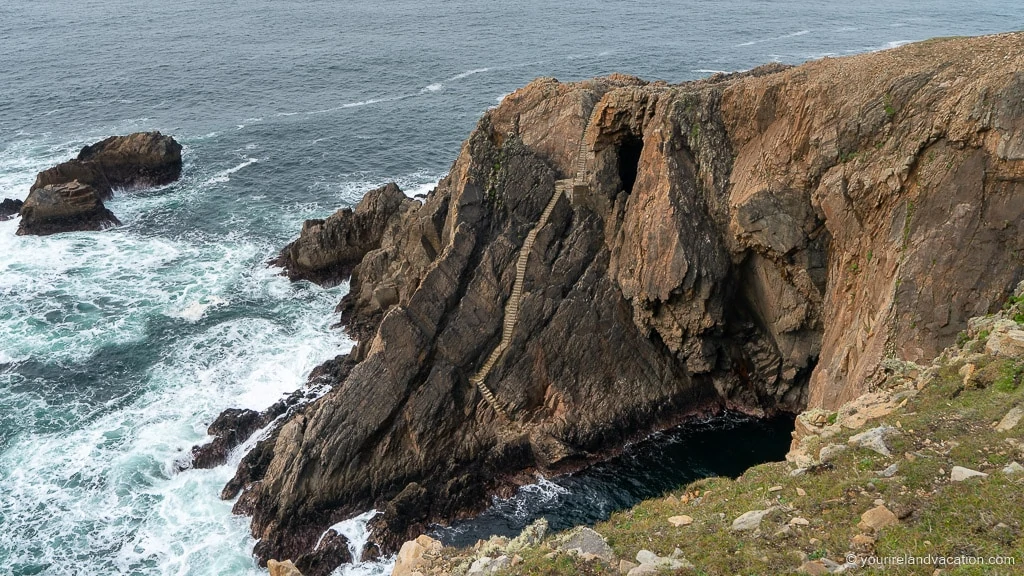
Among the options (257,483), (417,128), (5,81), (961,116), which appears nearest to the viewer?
(961,116)

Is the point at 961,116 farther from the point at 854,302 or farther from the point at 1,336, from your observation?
the point at 1,336

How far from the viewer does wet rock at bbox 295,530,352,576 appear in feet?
114

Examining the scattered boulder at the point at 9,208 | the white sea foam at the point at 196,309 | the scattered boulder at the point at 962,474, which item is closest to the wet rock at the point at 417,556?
the scattered boulder at the point at 962,474

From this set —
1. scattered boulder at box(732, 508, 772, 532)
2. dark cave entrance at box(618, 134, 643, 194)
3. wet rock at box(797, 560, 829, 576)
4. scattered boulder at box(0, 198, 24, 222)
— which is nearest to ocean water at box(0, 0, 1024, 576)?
scattered boulder at box(0, 198, 24, 222)

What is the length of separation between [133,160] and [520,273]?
5358 centimetres

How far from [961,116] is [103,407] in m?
50.5

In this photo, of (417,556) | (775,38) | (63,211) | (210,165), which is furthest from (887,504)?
(775,38)

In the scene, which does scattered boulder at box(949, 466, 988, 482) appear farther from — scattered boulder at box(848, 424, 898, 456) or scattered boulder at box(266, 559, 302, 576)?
scattered boulder at box(266, 559, 302, 576)

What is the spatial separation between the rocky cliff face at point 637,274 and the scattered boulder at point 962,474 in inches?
541

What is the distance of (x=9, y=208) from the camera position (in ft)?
228

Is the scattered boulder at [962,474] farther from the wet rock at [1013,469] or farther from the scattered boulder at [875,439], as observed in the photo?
the scattered boulder at [875,439]

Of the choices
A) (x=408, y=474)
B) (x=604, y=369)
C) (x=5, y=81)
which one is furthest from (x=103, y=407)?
(x=5, y=81)

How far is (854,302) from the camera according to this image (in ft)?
120

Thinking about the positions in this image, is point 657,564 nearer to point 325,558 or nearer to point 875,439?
point 875,439
